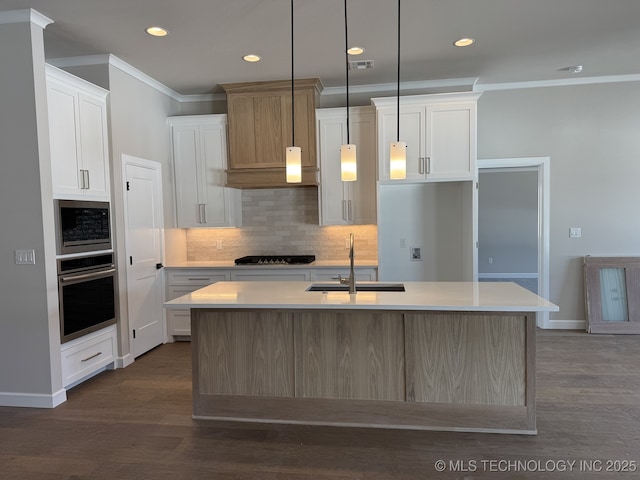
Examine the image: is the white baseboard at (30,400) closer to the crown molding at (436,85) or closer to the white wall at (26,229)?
the white wall at (26,229)

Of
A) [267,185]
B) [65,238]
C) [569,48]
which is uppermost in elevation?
[569,48]

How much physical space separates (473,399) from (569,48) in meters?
3.29

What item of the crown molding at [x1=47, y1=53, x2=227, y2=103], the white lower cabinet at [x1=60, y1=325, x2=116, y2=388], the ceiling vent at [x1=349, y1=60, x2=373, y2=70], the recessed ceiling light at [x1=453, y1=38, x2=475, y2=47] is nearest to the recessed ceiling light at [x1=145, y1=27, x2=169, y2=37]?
the crown molding at [x1=47, y1=53, x2=227, y2=103]

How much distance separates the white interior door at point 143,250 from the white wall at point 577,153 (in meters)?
3.77

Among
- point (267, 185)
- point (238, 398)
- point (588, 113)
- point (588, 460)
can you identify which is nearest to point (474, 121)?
point (588, 113)

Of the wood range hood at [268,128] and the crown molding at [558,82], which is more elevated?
the crown molding at [558,82]

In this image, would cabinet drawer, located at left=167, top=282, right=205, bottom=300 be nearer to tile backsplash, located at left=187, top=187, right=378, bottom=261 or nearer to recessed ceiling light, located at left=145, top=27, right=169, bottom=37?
tile backsplash, located at left=187, top=187, right=378, bottom=261

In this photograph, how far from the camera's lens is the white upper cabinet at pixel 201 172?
487 centimetres

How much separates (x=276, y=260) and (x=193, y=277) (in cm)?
95

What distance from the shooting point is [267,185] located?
4.77 metres

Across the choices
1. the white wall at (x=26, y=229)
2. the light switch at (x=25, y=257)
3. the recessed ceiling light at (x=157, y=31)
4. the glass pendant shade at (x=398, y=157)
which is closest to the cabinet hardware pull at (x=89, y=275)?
the white wall at (x=26, y=229)

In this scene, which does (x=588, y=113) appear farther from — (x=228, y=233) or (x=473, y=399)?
(x=228, y=233)

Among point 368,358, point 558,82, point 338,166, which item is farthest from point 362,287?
point 558,82

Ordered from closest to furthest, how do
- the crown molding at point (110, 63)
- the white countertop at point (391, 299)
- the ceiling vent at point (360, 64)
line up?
the white countertop at point (391, 299)
the crown molding at point (110, 63)
the ceiling vent at point (360, 64)
